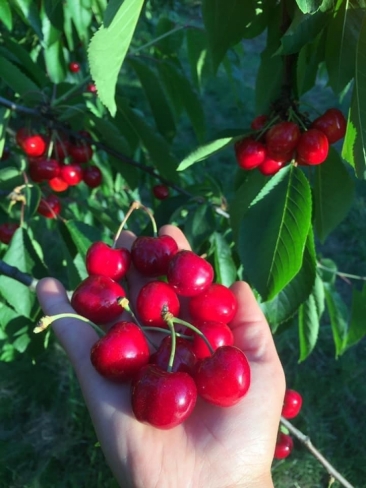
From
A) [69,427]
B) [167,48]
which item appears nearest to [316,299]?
[167,48]

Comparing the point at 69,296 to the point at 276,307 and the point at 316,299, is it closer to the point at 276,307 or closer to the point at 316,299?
→ the point at 276,307

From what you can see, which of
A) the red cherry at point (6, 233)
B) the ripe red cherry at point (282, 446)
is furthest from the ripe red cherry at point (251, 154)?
the ripe red cherry at point (282, 446)

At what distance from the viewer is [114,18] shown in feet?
3.21

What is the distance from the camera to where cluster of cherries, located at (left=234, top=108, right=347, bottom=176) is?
4.30ft

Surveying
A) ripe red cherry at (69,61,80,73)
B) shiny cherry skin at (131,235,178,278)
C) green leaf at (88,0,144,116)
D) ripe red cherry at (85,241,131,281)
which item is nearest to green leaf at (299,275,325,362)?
shiny cherry skin at (131,235,178,278)

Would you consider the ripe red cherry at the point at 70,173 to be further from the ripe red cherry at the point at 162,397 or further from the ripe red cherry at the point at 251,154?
the ripe red cherry at the point at 162,397

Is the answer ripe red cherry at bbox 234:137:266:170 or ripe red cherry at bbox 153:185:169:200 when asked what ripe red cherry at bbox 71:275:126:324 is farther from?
ripe red cherry at bbox 153:185:169:200

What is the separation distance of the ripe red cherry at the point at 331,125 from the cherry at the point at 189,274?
44cm

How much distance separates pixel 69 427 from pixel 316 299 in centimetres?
148

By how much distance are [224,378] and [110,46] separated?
0.70 metres

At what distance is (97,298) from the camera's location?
4.54ft

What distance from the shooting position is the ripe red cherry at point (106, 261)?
1487 mm

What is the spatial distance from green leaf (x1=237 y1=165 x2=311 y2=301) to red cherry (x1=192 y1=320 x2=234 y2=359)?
19cm

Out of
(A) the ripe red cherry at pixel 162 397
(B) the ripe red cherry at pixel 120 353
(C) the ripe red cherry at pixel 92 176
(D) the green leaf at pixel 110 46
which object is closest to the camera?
(D) the green leaf at pixel 110 46
